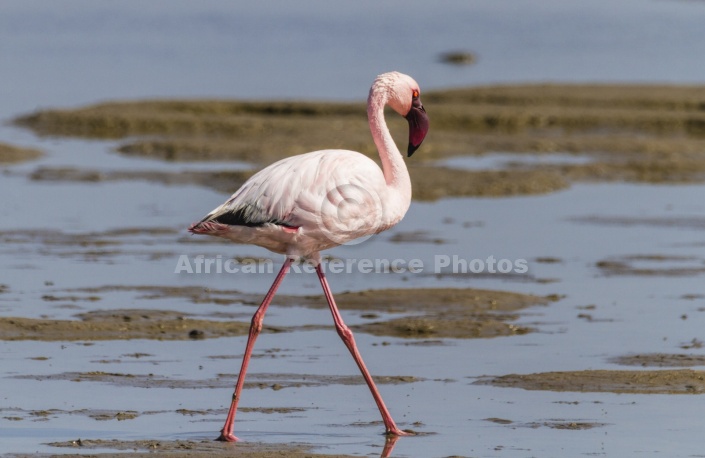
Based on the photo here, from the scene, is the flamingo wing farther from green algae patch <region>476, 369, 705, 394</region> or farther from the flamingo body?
green algae patch <region>476, 369, 705, 394</region>

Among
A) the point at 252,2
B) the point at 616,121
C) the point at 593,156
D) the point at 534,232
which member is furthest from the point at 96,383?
the point at 252,2

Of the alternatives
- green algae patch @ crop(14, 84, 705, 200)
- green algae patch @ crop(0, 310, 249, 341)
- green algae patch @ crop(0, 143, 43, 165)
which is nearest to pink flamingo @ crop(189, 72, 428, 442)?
green algae patch @ crop(0, 310, 249, 341)

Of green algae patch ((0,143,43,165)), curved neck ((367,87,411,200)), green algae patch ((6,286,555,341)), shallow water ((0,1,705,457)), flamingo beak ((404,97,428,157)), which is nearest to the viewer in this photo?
shallow water ((0,1,705,457))

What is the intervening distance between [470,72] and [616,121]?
15.4 metres

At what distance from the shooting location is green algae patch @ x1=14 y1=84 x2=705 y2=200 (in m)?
18.9

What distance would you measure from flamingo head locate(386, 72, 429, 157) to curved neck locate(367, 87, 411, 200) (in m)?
0.07

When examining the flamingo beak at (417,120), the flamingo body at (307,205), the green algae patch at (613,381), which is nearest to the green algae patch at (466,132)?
the green algae patch at (613,381)

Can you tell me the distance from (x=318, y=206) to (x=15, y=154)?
1387 cm

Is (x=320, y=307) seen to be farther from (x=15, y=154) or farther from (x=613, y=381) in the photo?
(x=15, y=154)

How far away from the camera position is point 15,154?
68.3ft

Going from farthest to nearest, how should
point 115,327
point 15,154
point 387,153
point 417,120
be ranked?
point 15,154
point 115,327
point 417,120
point 387,153

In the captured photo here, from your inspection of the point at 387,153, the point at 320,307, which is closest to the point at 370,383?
Result: the point at 387,153

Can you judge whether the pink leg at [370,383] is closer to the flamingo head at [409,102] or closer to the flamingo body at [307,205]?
the flamingo body at [307,205]

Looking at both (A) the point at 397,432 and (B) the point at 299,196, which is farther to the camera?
(B) the point at 299,196
